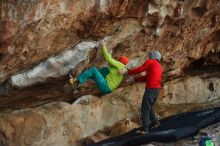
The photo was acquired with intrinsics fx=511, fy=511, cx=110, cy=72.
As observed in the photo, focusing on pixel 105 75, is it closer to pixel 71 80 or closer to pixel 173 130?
pixel 71 80

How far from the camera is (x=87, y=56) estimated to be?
41.3 feet

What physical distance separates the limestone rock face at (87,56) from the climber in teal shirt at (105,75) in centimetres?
57

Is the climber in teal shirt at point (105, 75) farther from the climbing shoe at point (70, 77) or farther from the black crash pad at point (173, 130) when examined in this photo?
the black crash pad at point (173, 130)

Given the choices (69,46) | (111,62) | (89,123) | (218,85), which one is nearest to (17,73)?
(69,46)

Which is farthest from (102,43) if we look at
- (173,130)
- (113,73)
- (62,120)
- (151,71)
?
(62,120)

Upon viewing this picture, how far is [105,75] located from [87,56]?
2.36ft

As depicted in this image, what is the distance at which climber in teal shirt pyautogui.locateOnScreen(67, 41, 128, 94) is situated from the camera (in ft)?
39.0

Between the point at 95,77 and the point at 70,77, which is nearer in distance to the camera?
the point at 95,77

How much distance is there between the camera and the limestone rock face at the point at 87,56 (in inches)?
435

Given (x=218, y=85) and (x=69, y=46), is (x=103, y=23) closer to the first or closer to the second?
(x=69, y=46)

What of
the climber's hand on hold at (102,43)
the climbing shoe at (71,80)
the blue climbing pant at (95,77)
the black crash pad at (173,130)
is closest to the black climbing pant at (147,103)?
the black crash pad at (173,130)

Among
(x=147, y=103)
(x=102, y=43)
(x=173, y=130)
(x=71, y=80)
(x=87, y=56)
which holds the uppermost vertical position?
(x=102, y=43)

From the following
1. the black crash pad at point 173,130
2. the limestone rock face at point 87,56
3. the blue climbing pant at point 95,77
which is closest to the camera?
the limestone rock face at point 87,56

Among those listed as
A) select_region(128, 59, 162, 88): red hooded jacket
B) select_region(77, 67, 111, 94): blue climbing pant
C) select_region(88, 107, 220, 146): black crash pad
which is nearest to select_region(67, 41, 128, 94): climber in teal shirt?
select_region(77, 67, 111, 94): blue climbing pant
